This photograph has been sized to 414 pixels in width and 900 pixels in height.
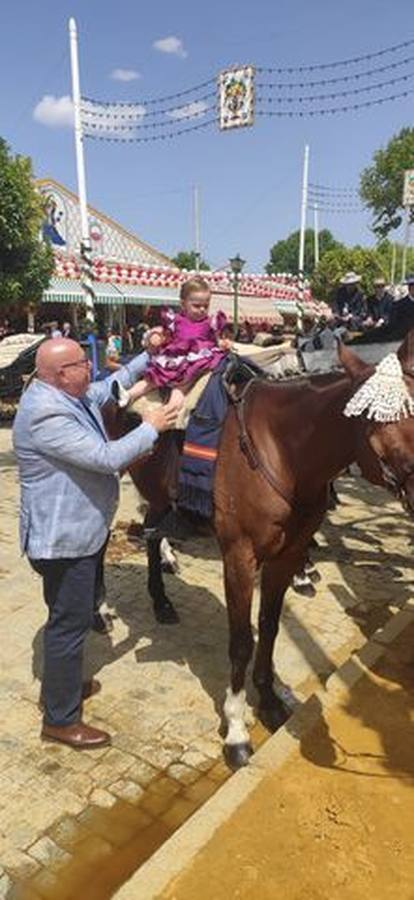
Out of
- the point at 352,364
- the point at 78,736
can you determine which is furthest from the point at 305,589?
the point at 352,364

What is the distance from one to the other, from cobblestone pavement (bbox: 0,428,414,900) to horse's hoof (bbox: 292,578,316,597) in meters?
0.06

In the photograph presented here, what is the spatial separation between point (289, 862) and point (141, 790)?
3.21 feet

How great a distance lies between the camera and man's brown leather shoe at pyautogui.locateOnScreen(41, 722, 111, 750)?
12.3 ft

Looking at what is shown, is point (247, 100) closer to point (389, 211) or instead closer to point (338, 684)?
point (338, 684)

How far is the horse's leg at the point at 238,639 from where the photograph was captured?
11.6 ft

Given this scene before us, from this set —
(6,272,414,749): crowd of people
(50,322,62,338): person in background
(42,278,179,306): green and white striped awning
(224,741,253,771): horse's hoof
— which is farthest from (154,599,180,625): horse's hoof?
(42,278,179,306): green and white striped awning

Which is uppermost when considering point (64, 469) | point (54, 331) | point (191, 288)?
point (191, 288)

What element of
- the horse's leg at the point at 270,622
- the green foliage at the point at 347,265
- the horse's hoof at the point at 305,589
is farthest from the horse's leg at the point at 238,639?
the green foliage at the point at 347,265

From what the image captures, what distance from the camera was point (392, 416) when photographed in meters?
2.60

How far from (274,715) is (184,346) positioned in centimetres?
231

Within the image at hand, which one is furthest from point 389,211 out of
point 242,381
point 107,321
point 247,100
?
point 242,381

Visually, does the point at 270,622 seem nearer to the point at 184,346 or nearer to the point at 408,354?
the point at 184,346

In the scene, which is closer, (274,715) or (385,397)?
(385,397)

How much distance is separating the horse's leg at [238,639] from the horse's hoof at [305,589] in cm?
211
